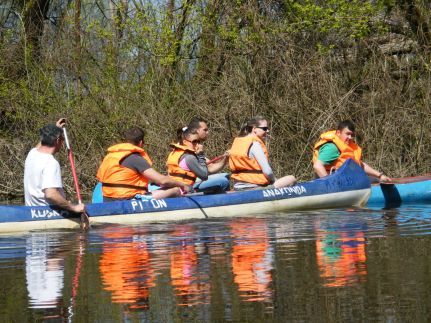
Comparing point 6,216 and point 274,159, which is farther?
point 274,159

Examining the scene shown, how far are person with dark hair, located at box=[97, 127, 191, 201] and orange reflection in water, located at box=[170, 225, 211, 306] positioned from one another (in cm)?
201

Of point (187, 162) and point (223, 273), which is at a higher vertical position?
point (187, 162)

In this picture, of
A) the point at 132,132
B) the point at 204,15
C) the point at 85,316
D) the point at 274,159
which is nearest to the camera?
the point at 85,316

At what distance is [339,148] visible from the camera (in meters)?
13.2

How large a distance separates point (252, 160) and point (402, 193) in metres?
2.01

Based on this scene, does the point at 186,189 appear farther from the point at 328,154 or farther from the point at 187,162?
the point at 328,154

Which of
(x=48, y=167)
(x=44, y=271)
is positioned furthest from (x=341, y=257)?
(x=48, y=167)

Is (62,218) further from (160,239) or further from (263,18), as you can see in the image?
(263,18)

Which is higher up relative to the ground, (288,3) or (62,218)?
(288,3)

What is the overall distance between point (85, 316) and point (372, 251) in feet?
9.45

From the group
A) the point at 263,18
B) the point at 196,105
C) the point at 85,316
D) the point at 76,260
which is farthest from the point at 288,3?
the point at 85,316

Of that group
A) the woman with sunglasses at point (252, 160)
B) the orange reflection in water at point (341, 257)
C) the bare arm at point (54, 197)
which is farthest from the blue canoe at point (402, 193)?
the bare arm at point (54, 197)

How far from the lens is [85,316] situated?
5.62m

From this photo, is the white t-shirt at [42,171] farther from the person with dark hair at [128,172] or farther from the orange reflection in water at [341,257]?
the orange reflection in water at [341,257]
